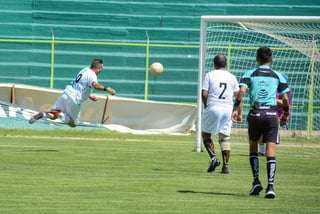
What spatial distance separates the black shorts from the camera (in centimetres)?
1327

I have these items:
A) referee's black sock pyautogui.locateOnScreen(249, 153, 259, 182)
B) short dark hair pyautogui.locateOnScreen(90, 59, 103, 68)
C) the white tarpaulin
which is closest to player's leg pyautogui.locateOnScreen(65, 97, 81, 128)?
short dark hair pyautogui.locateOnScreen(90, 59, 103, 68)

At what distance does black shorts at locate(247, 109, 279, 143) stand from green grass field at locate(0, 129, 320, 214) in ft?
2.69

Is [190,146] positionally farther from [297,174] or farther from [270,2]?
[270,2]

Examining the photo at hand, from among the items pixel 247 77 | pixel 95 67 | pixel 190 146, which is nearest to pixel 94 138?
pixel 190 146

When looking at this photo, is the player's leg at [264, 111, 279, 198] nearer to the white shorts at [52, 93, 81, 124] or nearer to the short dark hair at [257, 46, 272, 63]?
the short dark hair at [257, 46, 272, 63]

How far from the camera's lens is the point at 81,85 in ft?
76.3

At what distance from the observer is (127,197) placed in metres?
12.4

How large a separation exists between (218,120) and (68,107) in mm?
6794

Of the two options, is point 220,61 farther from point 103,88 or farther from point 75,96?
point 75,96

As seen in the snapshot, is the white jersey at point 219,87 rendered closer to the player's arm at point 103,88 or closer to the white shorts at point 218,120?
the white shorts at point 218,120

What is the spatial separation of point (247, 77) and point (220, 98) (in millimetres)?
4368

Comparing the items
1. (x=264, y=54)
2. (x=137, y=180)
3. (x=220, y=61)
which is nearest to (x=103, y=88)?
(x=220, y=61)

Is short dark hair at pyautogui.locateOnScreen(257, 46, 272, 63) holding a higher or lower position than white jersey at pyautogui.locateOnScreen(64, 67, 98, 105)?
higher

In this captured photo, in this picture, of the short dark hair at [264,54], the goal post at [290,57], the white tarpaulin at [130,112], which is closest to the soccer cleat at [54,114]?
the goal post at [290,57]
